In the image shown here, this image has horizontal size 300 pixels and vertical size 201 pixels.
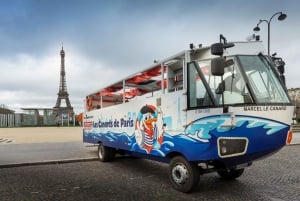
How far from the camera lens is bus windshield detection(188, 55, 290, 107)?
6367 millimetres

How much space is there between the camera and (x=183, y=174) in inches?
280

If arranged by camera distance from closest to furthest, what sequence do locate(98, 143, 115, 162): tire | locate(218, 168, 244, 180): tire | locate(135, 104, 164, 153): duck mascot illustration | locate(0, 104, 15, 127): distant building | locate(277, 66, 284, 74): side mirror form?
locate(277, 66, 284, 74): side mirror < locate(135, 104, 164, 153): duck mascot illustration < locate(218, 168, 244, 180): tire < locate(98, 143, 115, 162): tire < locate(0, 104, 15, 127): distant building

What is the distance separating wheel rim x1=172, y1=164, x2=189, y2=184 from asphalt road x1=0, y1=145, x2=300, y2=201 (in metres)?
0.27

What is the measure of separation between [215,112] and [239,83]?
27.4 inches

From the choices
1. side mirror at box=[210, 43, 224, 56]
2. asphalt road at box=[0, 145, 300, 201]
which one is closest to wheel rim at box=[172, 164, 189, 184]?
asphalt road at box=[0, 145, 300, 201]

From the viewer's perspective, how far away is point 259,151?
253 inches

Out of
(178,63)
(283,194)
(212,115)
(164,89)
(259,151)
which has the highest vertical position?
(178,63)

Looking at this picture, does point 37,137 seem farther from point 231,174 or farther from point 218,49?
point 218,49

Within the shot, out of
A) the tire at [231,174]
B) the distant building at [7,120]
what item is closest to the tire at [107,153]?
the tire at [231,174]

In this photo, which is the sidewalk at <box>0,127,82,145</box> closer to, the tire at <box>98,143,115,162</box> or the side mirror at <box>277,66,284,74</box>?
the tire at <box>98,143,115,162</box>

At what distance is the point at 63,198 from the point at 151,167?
14.0 ft

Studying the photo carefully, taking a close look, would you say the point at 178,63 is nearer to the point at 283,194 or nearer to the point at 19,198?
the point at 283,194

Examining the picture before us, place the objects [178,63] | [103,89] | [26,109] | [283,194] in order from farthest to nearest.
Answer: [26,109], [103,89], [178,63], [283,194]

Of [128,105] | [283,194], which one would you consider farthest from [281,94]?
[128,105]
